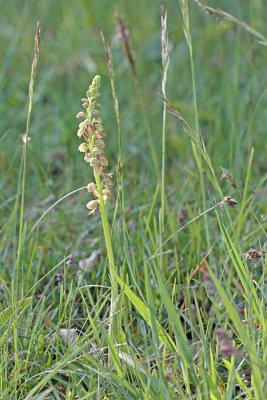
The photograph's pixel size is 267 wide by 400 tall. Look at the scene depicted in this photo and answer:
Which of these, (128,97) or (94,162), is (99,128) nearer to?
(94,162)

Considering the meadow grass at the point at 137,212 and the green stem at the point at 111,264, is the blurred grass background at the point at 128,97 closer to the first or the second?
the meadow grass at the point at 137,212

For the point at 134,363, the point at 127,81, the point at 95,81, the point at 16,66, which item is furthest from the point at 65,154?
the point at 134,363

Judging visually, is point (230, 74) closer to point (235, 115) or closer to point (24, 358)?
point (235, 115)

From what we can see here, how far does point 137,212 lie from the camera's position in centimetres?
214

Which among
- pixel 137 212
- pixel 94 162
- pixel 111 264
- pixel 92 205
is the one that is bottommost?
pixel 137 212

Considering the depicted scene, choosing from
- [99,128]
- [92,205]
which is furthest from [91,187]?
[99,128]

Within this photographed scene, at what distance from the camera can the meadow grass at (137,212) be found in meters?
1.34

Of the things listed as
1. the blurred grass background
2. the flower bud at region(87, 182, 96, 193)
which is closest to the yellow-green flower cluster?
the flower bud at region(87, 182, 96, 193)

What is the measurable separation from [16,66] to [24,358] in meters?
2.91

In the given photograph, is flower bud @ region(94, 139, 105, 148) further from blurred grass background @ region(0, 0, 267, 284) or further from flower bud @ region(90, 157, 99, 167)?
blurred grass background @ region(0, 0, 267, 284)

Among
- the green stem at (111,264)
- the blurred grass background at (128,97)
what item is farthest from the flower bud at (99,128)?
the blurred grass background at (128,97)

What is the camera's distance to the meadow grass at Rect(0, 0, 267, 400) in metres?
1.34

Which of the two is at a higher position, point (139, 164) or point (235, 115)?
point (235, 115)

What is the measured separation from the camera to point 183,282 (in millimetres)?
1855
